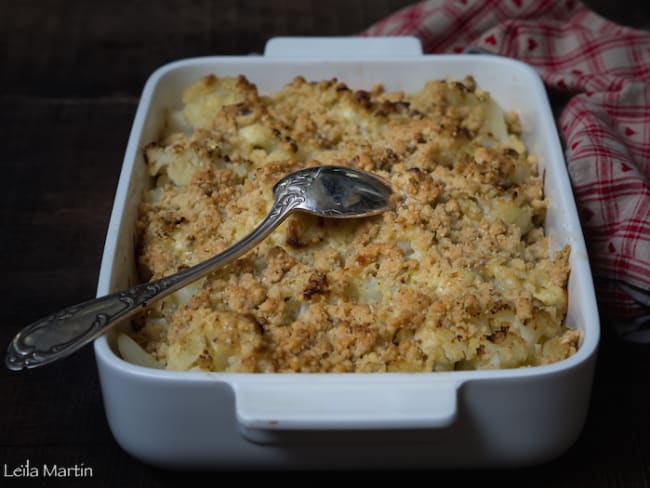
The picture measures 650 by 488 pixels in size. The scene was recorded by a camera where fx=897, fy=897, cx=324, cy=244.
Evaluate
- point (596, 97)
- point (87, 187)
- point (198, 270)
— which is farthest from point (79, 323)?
point (596, 97)

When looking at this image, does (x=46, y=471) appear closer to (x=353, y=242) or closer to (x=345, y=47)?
(x=353, y=242)

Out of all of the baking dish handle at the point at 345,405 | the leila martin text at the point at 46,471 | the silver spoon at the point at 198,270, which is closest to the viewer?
the baking dish handle at the point at 345,405

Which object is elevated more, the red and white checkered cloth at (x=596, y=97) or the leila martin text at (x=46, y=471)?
the red and white checkered cloth at (x=596, y=97)

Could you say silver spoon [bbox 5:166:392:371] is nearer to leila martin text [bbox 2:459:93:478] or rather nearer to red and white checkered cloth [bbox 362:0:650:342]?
leila martin text [bbox 2:459:93:478]

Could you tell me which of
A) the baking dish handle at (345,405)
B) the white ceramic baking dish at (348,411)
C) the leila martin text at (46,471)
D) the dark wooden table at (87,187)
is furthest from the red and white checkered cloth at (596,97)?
the leila martin text at (46,471)

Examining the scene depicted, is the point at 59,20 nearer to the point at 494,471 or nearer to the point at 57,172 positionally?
the point at 57,172

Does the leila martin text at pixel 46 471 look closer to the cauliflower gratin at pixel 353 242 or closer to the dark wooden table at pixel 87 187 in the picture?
the dark wooden table at pixel 87 187
